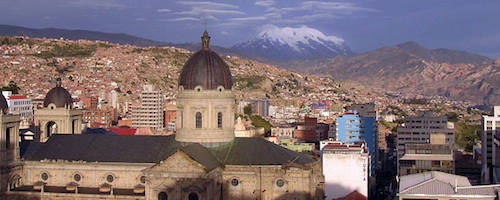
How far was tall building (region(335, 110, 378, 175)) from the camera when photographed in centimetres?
12106

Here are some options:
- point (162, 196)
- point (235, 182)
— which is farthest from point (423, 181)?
point (162, 196)

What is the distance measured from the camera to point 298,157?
1989 inches

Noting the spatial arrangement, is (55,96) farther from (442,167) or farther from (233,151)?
(442,167)

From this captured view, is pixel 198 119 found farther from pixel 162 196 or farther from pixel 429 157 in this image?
pixel 429 157

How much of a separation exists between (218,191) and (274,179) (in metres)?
3.75

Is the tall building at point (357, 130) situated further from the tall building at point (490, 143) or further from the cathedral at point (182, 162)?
the cathedral at point (182, 162)

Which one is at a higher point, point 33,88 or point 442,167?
point 33,88

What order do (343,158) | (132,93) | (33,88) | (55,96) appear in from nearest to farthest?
(55,96) < (343,158) < (33,88) < (132,93)

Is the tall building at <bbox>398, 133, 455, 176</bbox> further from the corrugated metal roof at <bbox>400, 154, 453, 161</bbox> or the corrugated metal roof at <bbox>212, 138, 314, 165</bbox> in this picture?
the corrugated metal roof at <bbox>212, 138, 314, 165</bbox>

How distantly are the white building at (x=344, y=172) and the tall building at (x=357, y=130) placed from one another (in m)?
40.5

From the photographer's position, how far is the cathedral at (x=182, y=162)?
159 ft

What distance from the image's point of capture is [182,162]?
157ft

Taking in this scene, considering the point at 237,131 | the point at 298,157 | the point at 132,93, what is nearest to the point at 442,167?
the point at 237,131

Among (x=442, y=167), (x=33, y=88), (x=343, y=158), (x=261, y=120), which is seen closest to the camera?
(x=343, y=158)
